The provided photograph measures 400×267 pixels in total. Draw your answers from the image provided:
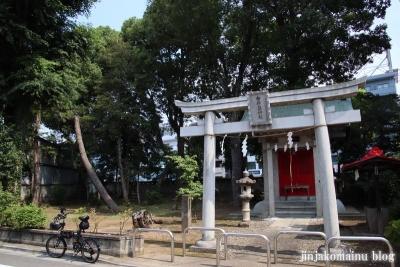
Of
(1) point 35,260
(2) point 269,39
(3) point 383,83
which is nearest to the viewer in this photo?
(1) point 35,260

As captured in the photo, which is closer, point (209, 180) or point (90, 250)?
point (90, 250)

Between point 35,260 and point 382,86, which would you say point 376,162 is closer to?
point 35,260

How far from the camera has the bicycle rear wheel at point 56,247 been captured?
29.4 feet

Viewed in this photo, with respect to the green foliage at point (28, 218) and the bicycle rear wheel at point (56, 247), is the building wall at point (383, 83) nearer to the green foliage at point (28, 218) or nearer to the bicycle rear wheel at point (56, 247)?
the green foliage at point (28, 218)

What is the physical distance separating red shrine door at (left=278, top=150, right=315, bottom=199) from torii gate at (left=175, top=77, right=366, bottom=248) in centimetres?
807

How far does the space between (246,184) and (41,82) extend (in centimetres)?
1137

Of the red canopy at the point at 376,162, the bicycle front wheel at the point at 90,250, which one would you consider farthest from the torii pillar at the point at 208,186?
the red canopy at the point at 376,162

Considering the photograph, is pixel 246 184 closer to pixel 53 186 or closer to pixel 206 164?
pixel 206 164

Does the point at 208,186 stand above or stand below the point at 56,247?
above

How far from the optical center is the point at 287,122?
904 centimetres

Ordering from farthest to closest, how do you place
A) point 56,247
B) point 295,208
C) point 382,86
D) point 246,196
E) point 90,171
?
point 382,86
point 90,171
point 295,208
point 246,196
point 56,247

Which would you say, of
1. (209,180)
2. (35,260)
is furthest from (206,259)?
(35,260)

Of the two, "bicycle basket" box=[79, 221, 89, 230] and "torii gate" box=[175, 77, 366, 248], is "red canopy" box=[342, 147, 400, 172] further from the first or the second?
"bicycle basket" box=[79, 221, 89, 230]

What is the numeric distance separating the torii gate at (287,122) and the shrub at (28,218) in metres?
6.02
